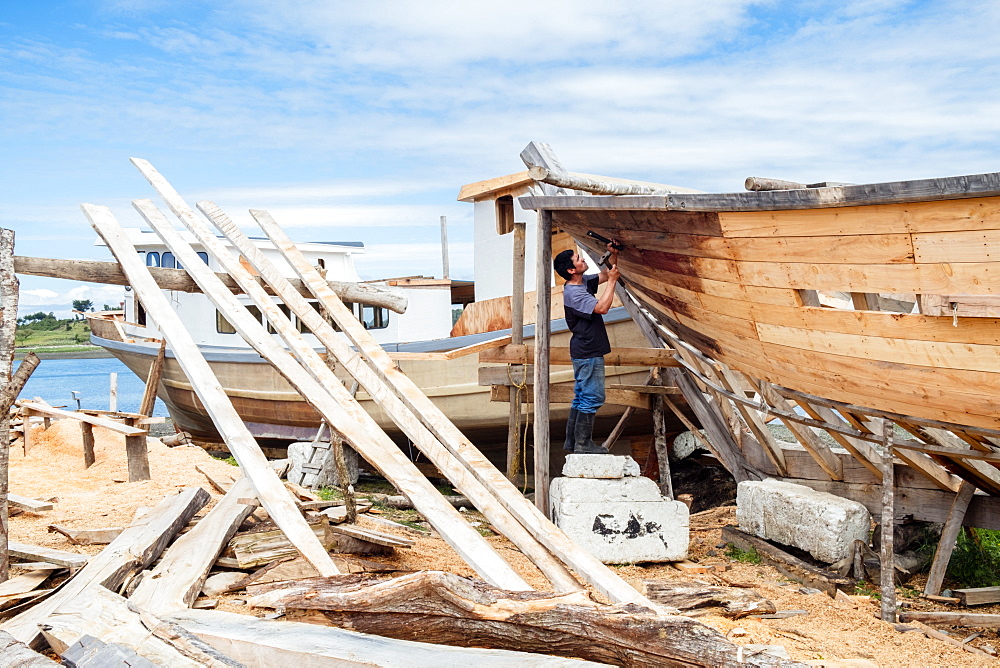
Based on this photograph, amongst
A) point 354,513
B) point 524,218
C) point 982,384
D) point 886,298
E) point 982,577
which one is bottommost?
point 982,577

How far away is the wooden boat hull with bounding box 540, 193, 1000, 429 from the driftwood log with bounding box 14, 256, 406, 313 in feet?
8.74

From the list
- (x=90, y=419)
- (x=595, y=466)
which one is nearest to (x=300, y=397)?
(x=90, y=419)

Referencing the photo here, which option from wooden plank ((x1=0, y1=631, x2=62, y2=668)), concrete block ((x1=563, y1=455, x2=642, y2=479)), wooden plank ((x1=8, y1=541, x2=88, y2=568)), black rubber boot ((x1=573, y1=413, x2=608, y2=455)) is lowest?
wooden plank ((x1=8, y1=541, x2=88, y2=568))

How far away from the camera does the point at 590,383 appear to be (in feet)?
22.8

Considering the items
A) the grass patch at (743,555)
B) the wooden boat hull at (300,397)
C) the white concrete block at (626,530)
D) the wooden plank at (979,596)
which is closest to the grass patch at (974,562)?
the wooden plank at (979,596)

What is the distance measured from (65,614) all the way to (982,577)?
22.2 feet

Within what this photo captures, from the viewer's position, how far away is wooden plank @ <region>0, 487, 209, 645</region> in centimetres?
432

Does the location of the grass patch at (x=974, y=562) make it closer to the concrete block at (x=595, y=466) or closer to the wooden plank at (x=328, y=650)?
the concrete block at (x=595, y=466)

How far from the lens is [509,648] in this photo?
3494mm

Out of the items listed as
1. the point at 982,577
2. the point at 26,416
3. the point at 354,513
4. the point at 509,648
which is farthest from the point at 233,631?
the point at 26,416

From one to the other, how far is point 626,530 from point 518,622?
317 cm

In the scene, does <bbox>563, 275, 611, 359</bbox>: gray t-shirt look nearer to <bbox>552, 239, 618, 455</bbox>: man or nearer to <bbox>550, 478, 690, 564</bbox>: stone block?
<bbox>552, 239, 618, 455</bbox>: man

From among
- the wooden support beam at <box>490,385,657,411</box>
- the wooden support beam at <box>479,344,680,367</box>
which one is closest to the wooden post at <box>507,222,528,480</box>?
the wooden support beam at <box>490,385,657,411</box>

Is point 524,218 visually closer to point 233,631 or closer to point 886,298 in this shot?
point 886,298
